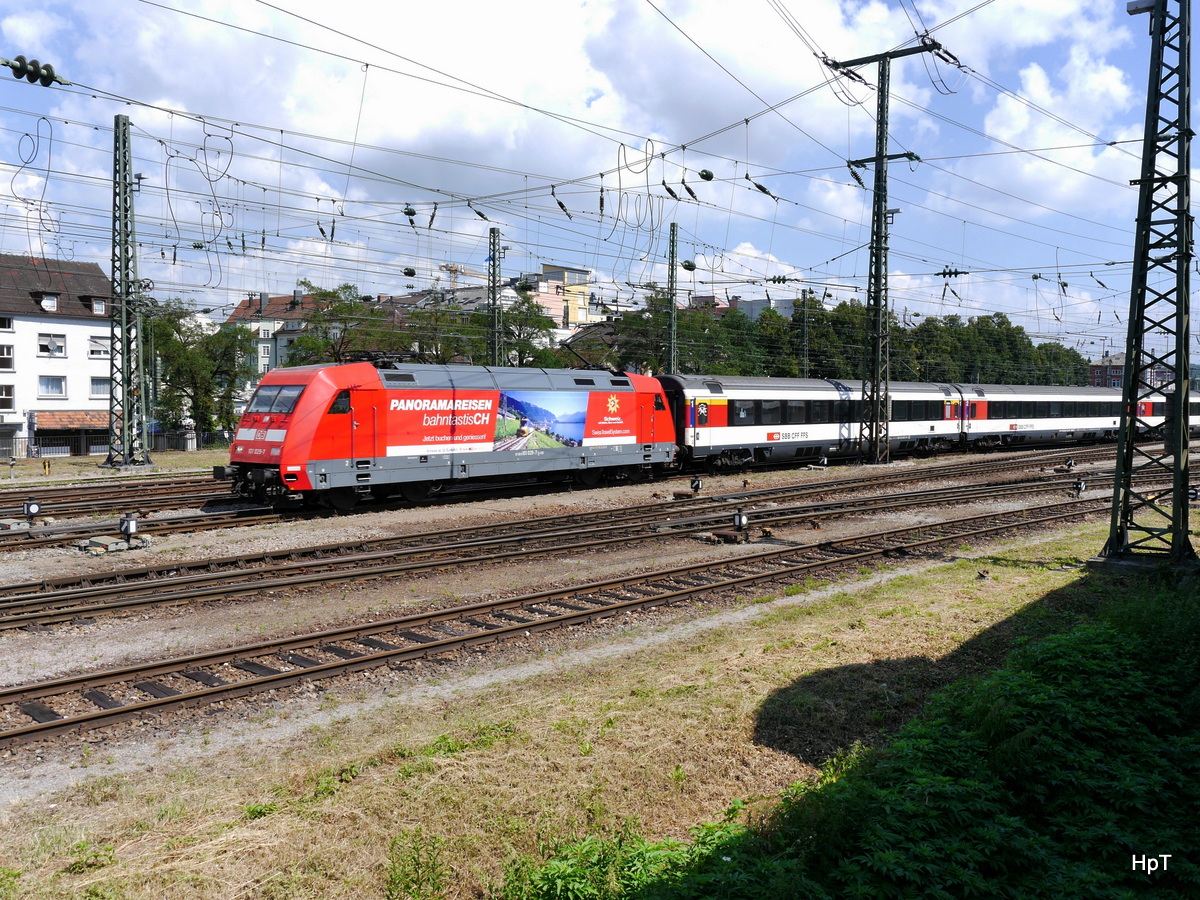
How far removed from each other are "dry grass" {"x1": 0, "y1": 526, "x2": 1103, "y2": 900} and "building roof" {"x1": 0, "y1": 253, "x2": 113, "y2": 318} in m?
52.5

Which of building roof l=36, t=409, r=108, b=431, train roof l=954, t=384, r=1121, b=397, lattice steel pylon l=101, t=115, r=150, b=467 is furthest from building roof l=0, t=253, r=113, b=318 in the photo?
train roof l=954, t=384, r=1121, b=397

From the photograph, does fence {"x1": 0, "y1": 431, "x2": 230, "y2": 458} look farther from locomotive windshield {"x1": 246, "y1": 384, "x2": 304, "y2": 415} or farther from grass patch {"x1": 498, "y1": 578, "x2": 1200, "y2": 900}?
grass patch {"x1": 498, "y1": 578, "x2": 1200, "y2": 900}

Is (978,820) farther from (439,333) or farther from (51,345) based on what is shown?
(51,345)

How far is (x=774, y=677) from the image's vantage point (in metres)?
8.68

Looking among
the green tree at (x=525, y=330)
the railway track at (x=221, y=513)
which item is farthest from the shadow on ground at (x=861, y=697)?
the green tree at (x=525, y=330)

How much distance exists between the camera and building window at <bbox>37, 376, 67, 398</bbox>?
52875mm

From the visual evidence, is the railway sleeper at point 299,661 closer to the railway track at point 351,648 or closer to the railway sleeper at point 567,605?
the railway track at point 351,648

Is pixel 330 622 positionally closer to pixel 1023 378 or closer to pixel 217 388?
pixel 217 388

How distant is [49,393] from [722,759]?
5793 cm

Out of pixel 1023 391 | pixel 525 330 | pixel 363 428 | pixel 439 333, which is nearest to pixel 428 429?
pixel 363 428

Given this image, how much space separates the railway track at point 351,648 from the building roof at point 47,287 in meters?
49.4

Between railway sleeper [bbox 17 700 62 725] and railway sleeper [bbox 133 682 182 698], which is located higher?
railway sleeper [bbox 133 682 182 698]

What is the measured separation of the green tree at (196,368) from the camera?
53.0 m

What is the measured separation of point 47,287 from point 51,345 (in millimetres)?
3874
